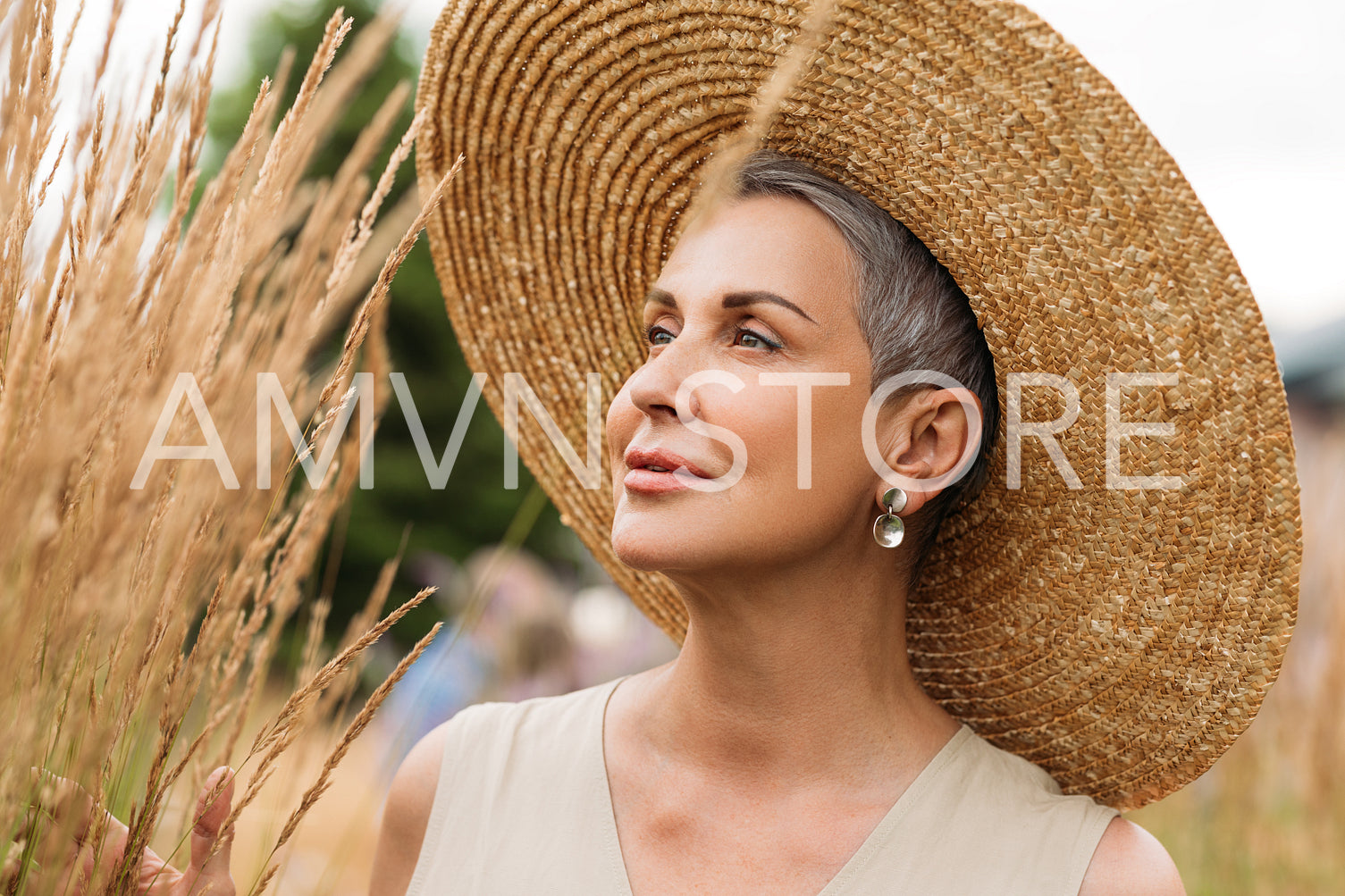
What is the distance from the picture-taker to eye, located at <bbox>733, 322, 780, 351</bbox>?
1.52 meters

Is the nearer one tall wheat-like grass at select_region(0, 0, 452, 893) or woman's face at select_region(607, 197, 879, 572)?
tall wheat-like grass at select_region(0, 0, 452, 893)

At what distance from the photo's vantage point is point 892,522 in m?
1.59

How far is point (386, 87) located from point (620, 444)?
11.3 metres

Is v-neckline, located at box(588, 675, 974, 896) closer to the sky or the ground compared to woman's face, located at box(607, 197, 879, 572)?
closer to the ground

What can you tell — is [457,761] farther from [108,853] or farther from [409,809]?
[108,853]

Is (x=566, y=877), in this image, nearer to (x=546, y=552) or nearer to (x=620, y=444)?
(x=620, y=444)

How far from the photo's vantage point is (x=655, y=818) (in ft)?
5.43

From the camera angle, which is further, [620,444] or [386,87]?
[386,87]

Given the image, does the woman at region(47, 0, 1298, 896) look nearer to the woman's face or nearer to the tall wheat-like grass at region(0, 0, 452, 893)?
the woman's face

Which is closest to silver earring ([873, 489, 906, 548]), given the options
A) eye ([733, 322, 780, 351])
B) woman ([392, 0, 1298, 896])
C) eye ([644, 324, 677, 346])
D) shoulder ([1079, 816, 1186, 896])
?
woman ([392, 0, 1298, 896])

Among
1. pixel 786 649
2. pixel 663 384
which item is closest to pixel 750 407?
pixel 663 384

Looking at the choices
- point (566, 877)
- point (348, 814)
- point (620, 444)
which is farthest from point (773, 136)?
point (348, 814)

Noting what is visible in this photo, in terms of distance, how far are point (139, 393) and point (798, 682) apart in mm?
1017

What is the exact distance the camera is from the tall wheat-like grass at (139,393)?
2.55 feet
